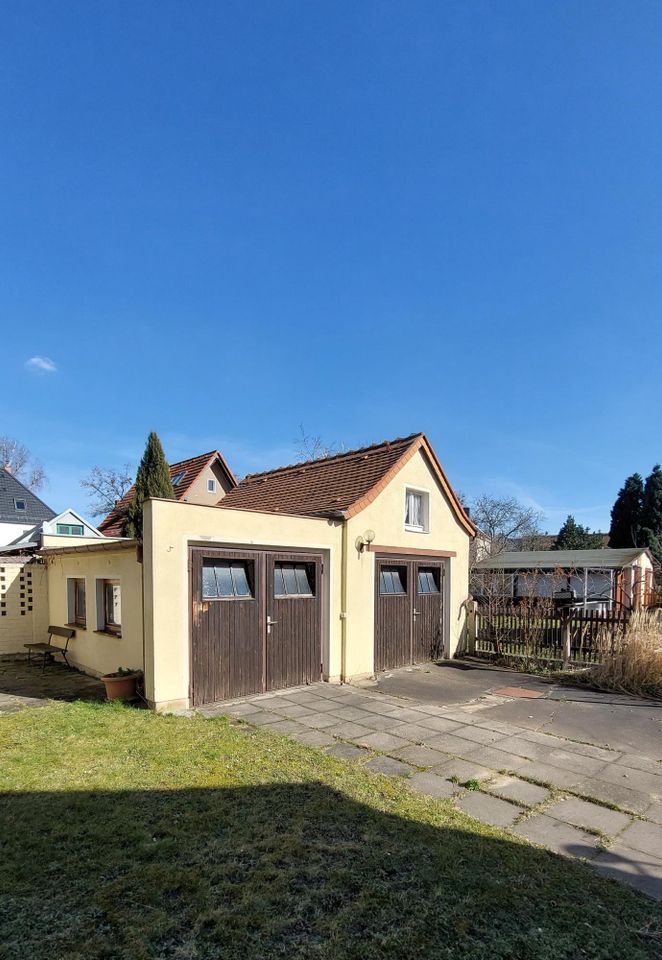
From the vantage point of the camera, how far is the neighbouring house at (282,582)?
25.2 feet

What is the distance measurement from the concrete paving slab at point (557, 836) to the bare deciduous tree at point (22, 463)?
4382 centimetres

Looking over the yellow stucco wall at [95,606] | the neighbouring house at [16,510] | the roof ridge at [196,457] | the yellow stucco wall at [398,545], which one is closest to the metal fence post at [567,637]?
the yellow stucco wall at [398,545]

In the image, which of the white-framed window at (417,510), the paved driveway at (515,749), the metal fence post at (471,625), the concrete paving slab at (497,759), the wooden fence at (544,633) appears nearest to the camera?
the paved driveway at (515,749)

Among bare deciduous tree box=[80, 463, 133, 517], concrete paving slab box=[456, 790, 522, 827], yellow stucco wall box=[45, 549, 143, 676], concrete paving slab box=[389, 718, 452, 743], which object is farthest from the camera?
bare deciduous tree box=[80, 463, 133, 517]

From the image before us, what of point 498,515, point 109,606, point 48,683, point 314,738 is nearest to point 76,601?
point 109,606

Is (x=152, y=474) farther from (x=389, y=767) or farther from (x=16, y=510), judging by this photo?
(x=389, y=767)

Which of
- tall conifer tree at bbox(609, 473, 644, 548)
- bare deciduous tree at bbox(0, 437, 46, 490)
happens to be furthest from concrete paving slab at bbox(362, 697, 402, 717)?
bare deciduous tree at bbox(0, 437, 46, 490)

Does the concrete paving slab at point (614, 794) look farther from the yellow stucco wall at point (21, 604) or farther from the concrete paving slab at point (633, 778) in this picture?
the yellow stucco wall at point (21, 604)

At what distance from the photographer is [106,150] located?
29.2ft

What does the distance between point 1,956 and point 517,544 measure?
4108 centimetres

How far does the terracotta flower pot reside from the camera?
7871mm

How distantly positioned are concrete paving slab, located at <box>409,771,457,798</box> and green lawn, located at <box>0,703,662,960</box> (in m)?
0.20

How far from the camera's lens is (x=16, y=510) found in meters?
30.3

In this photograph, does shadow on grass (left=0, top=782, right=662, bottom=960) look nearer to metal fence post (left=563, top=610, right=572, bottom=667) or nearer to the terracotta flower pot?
the terracotta flower pot
